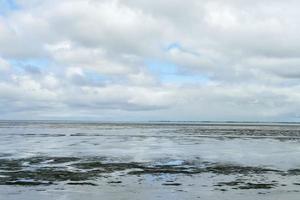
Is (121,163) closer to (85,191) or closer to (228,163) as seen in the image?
(228,163)

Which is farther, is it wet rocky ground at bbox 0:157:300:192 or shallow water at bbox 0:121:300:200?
wet rocky ground at bbox 0:157:300:192

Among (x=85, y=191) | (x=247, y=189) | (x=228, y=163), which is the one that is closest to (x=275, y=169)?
(x=228, y=163)

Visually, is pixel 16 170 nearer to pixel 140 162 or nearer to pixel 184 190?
pixel 140 162

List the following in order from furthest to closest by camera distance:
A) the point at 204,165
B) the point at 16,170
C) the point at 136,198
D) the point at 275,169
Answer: the point at 204,165, the point at 275,169, the point at 16,170, the point at 136,198

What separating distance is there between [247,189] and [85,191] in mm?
7122

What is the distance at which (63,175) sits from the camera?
24750mm

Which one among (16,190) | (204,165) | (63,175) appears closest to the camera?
(16,190)

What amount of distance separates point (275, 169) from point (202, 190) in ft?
31.7

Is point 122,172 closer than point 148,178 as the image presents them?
No

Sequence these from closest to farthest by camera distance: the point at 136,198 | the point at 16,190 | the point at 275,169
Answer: the point at 136,198, the point at 16,190, the point at 275,169

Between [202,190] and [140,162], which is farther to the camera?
[140,162]

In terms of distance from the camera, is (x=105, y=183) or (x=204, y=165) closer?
(x=105, y=183)

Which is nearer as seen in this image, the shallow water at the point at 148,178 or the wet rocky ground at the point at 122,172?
the shallow water at the point at 148,178

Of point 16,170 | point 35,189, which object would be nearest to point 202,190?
point 35,189
